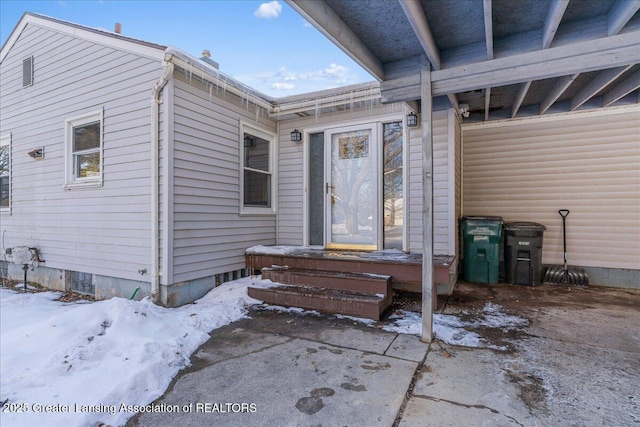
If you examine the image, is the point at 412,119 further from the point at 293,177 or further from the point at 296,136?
the point at 293,177

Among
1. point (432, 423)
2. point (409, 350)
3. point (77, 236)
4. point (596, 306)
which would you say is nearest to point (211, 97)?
point (77, 236)

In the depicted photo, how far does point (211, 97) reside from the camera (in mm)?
4551

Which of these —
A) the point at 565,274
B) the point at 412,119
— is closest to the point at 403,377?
the point at 412,119

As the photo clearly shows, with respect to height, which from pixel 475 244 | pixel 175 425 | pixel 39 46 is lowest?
pixel 175 425

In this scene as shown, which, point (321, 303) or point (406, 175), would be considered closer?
point (321, 303)

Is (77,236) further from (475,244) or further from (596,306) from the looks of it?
(596,306)

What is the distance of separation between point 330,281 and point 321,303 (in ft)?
1.09

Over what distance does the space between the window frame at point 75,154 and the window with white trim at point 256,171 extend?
6.57 ft

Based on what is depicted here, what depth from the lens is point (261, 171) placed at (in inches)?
219

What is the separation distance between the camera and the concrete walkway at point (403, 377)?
6.15 feet

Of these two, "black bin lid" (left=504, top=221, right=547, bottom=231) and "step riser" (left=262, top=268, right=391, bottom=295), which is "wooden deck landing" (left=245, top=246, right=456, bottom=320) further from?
"black bin lid" (left=504, top=221, right=547, bottom=231)

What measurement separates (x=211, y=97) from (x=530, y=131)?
17.9 ft

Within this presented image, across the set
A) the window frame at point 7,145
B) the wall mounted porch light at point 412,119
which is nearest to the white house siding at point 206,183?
the wall mounted porch light at point 412,119

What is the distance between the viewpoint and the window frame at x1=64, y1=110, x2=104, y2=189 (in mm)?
4620
